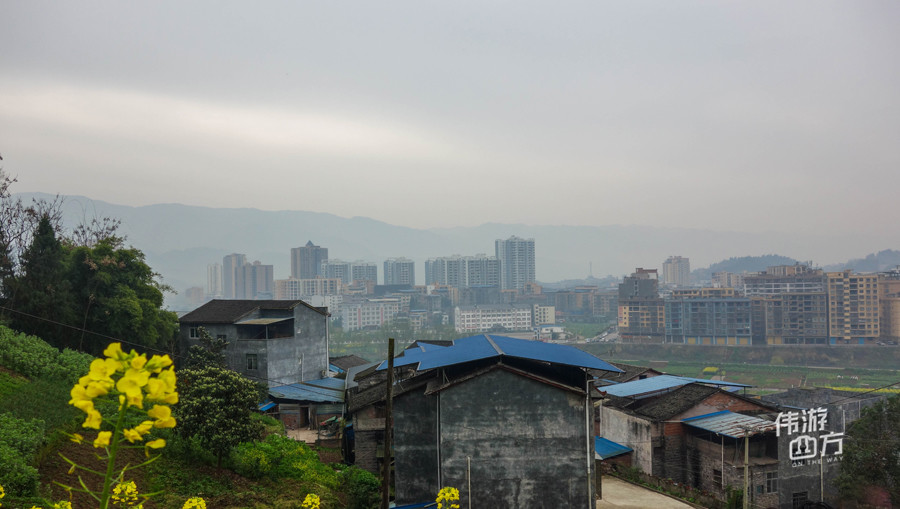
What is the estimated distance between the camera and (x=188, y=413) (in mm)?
14477

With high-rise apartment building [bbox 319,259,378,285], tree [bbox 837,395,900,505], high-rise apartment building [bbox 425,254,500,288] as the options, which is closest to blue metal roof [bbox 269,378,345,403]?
tree [bbox 837,395,900,505]

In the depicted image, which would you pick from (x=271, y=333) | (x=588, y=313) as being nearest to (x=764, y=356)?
(x=588, y=313)

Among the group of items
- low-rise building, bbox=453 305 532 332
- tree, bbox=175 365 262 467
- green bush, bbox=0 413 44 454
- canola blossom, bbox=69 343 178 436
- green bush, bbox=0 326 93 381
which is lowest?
low-rise building, bbox=453 305 532 332

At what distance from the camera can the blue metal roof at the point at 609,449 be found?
870 inches

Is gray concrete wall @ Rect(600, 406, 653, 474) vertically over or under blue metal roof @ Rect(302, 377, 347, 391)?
under

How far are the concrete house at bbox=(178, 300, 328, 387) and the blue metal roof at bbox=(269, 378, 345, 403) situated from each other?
89cm

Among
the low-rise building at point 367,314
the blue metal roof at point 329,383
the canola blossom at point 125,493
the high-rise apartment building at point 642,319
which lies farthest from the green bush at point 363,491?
the low-rise building at point 367,314

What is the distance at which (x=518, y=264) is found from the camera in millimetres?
182500

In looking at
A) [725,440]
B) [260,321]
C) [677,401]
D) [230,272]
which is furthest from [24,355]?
[230,272]

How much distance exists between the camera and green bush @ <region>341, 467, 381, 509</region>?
15.0 meters

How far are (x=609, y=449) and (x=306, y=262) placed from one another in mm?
170182

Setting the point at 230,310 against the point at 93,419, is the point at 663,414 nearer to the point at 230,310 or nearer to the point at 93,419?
the point at 230,310

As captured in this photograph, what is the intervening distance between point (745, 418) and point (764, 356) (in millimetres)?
71129

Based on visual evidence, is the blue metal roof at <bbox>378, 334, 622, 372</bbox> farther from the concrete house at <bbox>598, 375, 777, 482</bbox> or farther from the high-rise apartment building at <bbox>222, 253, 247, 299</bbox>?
the high-rise apartment building at <bbox>222, 253, 247, 299</bbox>
